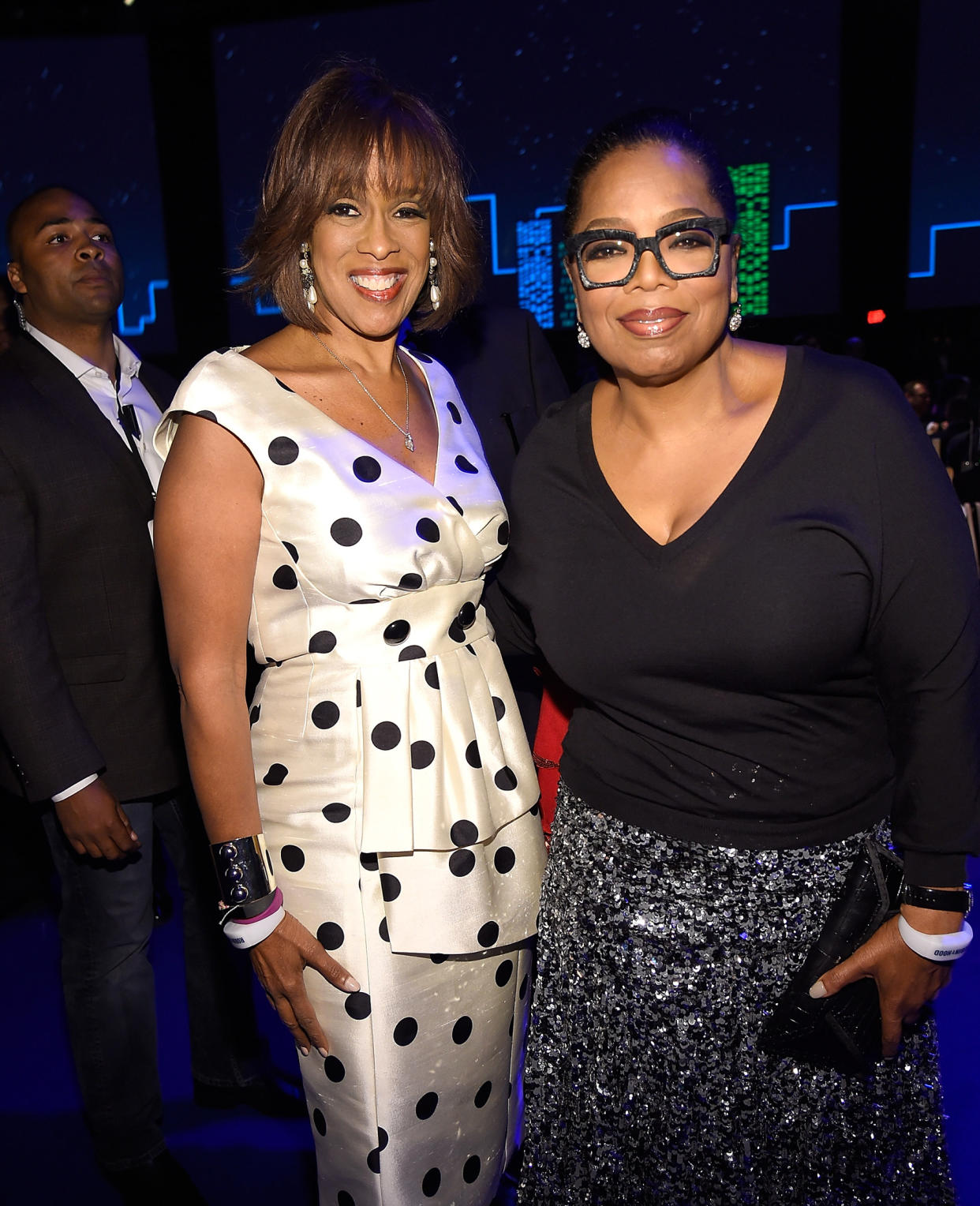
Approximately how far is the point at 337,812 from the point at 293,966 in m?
0.21

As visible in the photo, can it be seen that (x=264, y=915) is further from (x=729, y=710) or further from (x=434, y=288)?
(x=434, y=288)

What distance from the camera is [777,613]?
115cm

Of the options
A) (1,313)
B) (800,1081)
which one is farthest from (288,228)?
(800,1081)

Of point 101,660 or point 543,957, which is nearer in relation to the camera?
point 543,957

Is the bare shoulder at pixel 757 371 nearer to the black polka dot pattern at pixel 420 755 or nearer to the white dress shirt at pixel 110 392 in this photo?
the black polka dot pattern at pixel 420 755

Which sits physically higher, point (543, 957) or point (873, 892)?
point (873, 892)

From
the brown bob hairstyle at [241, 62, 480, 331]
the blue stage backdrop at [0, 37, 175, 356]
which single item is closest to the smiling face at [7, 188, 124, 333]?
the brown bob hairstyle at [241, 62, 480, 331]

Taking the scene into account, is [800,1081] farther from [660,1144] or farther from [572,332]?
[572,332]

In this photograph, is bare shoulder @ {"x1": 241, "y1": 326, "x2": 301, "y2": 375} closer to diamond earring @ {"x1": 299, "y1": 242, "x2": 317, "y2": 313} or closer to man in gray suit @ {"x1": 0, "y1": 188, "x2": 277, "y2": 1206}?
diamond earring @ {"x1": 299, "y1": 242, "x2": 317, "y2": 313}

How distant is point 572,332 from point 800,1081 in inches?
247

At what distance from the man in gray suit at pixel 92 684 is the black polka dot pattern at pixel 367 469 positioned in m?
0.76

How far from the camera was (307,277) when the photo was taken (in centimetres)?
151

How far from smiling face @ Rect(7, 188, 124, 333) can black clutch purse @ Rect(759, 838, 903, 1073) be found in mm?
1922

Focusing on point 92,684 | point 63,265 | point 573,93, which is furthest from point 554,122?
point 92,684
